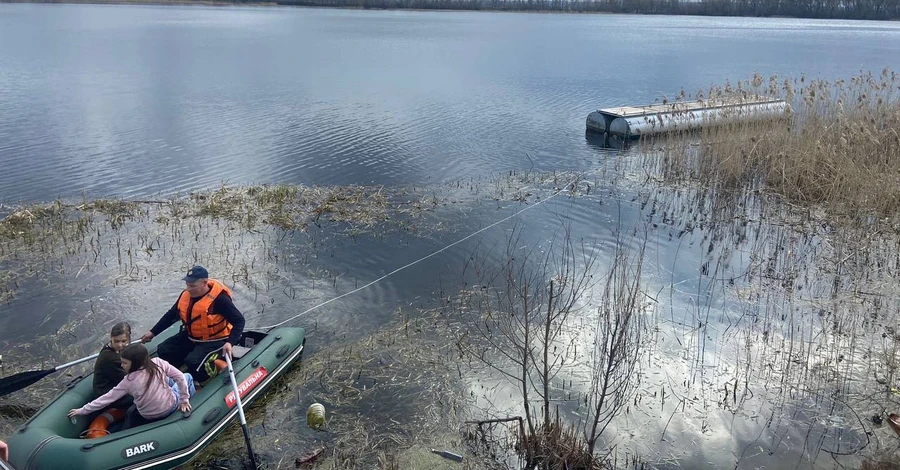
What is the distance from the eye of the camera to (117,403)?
19.6 feet

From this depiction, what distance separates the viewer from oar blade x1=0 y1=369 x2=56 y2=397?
6.29 meters

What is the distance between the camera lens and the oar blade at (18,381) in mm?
6289

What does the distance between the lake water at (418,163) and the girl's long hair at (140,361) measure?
2342mm

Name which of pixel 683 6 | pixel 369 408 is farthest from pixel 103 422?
pixel 683 6

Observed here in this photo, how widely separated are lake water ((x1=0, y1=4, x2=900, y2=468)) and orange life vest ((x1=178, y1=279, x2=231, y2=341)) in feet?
4.37

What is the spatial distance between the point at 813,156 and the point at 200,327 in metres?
10.5

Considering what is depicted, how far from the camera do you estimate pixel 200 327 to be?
22.2 feet

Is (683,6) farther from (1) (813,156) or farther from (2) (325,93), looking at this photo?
(1) (813,156)

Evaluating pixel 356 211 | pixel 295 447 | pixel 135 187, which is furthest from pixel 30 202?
pixel 295 447

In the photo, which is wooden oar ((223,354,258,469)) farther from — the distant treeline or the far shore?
the far shore

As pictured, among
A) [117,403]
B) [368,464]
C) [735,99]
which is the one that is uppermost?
[735,99]

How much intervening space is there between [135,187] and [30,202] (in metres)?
1.77

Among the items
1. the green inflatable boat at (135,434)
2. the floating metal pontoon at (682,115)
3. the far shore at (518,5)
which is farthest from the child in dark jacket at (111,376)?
the far shore at (518,5)

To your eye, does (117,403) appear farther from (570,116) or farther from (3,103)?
(3,103)
